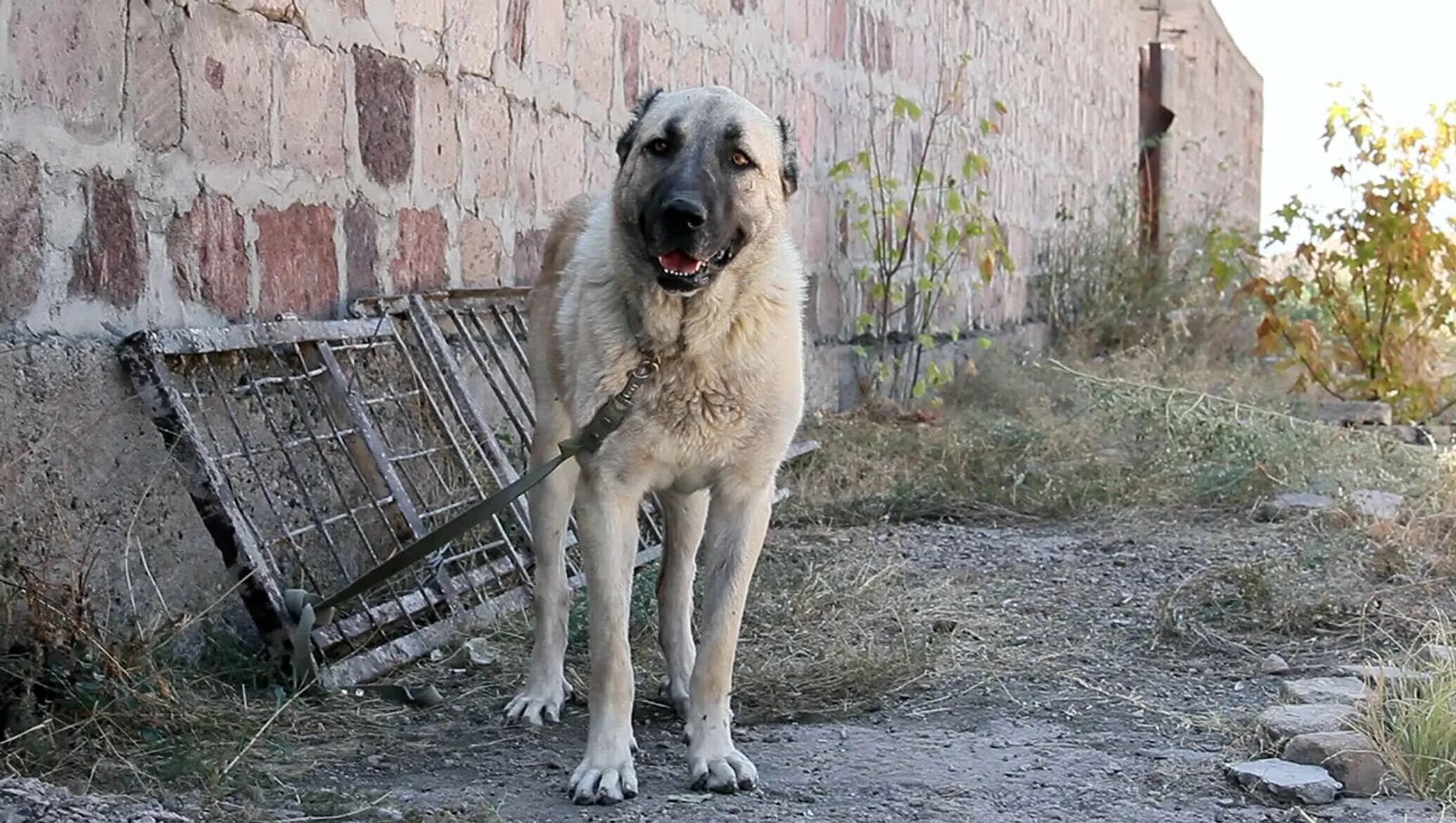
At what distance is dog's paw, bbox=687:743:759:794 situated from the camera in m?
2.91

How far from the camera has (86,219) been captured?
3293 mm

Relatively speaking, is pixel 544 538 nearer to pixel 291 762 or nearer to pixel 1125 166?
pixel 291 762

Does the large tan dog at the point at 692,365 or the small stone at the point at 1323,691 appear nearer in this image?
the large tan dog at the point at 692,365

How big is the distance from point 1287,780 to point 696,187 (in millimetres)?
1486

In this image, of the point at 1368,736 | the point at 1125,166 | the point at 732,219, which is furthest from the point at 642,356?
the point at 1125,166

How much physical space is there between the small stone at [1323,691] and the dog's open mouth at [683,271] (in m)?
1.52

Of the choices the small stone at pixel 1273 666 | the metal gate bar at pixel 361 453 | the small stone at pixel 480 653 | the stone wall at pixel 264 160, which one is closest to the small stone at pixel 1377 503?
the small stone at pixel 1273 666

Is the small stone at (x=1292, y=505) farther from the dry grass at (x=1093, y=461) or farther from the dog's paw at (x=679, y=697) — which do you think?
the dog's paw at (x=679, y=697)

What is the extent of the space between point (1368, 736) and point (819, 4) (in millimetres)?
5170

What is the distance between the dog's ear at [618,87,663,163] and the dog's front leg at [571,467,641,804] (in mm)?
651

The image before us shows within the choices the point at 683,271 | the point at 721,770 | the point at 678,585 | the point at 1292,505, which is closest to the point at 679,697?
the point at 678,585

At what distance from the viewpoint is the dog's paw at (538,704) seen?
134 inches

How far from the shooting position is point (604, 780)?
9.32 ft

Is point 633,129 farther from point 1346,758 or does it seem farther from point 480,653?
point 1346,758
